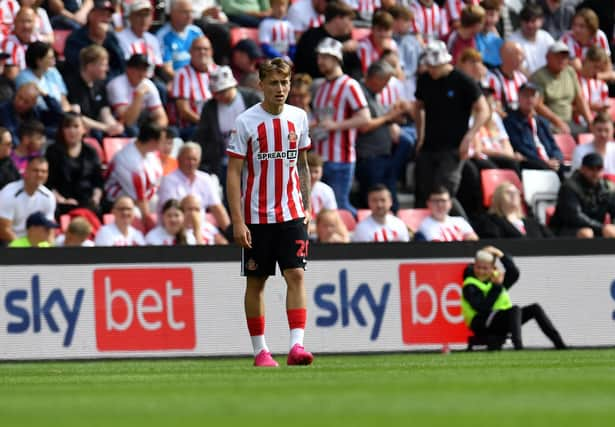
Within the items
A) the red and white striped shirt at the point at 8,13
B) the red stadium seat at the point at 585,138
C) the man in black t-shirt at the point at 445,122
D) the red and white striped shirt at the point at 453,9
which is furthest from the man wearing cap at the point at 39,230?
the red and white striped shirt at the point at 453,9

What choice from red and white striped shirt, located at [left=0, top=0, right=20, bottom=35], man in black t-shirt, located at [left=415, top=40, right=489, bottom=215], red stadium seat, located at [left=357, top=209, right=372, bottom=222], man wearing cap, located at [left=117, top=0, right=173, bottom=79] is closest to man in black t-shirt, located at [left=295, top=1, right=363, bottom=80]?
man in black t-shirt, located at [left=415, top=40, right=489, bottom=215]

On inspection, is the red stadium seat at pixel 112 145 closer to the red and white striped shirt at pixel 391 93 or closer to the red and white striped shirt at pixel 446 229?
the red and white striped shirt at pixel 446 229

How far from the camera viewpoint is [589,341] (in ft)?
49.8

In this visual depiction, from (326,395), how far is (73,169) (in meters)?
8.55

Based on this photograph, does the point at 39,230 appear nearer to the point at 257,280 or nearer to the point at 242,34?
the point at 257,280

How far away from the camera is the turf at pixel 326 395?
6270 millimetres

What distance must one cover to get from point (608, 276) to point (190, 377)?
627 cm

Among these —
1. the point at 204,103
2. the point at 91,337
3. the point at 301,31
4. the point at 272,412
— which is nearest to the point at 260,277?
the point at 91,337

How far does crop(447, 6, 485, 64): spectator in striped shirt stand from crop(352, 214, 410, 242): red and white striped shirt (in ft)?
13.1

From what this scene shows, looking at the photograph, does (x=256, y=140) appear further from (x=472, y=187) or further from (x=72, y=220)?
(x=472, y=187)

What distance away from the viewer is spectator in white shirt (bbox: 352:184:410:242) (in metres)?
16.1

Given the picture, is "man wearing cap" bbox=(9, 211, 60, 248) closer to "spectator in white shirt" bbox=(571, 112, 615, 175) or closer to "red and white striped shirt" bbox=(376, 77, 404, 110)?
"red and white striped shirt" bbox=(376, 77, 404, 110)

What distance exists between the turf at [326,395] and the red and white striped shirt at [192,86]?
6.13m

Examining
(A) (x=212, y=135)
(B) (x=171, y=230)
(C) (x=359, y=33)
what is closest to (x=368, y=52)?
(C) (x=359, y=33)
